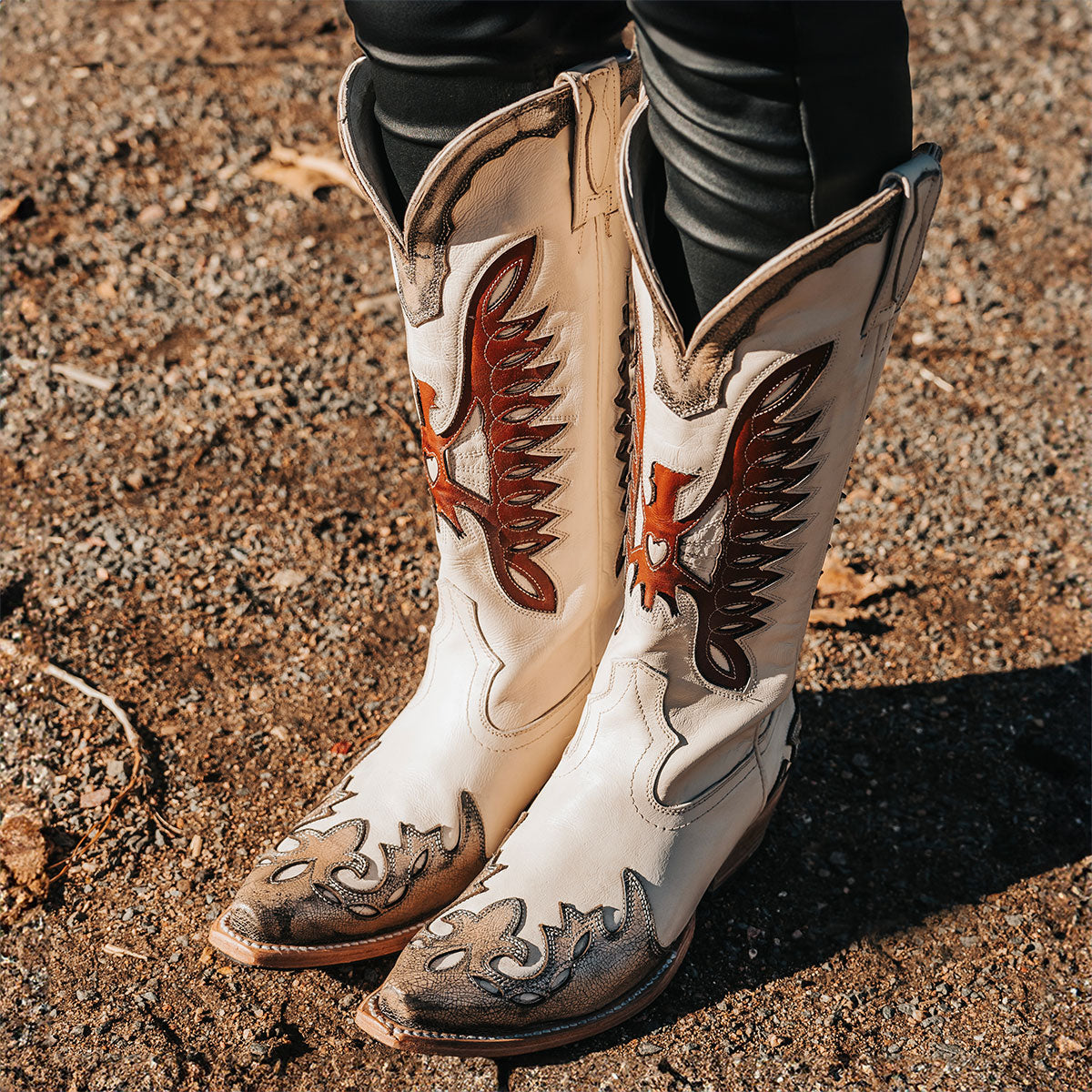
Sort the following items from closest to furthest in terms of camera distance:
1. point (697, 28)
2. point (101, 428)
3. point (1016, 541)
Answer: point (697, 28), point (1016, 541), point (101, 428)

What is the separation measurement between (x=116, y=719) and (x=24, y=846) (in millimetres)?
257

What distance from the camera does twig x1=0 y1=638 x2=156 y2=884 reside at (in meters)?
1.65

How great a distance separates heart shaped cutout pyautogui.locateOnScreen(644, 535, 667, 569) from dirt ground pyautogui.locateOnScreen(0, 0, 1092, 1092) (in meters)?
0.59

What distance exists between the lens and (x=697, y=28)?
915mm

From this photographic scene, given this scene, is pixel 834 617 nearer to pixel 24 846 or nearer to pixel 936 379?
pixel 936 379

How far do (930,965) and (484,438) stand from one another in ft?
3.11

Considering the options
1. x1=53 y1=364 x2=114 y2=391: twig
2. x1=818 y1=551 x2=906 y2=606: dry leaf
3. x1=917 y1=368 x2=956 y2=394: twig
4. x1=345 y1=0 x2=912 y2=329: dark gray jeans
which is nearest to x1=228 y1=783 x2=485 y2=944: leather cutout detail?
x1=345 y1=0 x2=912 y2=329: dark gray jeans

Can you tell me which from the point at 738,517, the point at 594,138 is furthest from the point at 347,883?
the point at 594,138

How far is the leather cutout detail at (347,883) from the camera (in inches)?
56.2

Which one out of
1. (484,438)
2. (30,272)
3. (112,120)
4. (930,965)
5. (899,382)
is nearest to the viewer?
(484,438)

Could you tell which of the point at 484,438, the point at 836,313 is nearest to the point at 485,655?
the point at 484,438

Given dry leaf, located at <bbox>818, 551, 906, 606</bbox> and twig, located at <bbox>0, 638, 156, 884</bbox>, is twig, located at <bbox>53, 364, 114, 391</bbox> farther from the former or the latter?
dry leaf, located at <bbox>818, 551, 906, 606</bbox>

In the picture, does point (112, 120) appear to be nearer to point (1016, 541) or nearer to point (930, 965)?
point (1016, 541)

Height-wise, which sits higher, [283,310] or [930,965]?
[283,310]
